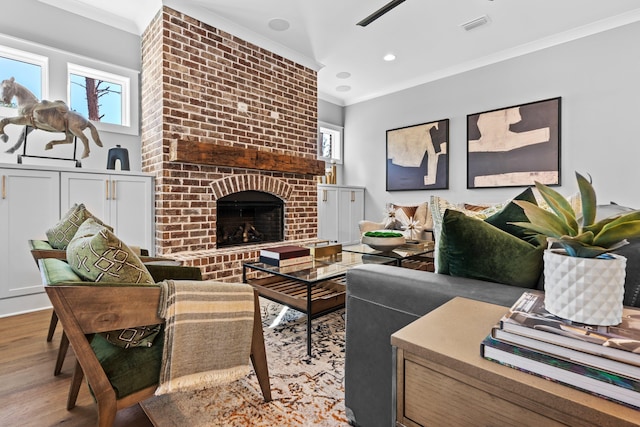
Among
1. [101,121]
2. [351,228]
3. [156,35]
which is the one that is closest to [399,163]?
[351,228]

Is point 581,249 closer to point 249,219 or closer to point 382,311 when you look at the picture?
point 382,311

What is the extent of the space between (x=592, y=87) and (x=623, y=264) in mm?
4026

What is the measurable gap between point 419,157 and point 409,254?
110 inches

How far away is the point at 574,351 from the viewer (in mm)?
518

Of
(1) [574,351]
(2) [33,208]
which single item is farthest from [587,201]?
(2) [33,208]

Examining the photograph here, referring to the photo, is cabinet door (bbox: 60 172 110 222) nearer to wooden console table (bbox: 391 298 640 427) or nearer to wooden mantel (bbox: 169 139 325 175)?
wooden mantel (bbox: 169 139 325 175)

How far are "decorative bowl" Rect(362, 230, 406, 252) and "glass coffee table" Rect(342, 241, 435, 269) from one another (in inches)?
2.2

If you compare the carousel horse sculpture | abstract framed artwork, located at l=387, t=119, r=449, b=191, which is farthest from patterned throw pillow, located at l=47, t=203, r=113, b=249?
abstract framed artwork, located at l=387, t=119, r=449, b=191

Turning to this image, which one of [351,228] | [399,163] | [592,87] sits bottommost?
[351,228]

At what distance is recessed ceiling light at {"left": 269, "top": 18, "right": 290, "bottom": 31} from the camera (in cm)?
330

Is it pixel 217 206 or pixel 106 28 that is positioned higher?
pixel 106 28

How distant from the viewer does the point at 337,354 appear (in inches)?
72.1

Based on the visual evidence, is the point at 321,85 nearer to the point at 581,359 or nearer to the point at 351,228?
the point at 351,228

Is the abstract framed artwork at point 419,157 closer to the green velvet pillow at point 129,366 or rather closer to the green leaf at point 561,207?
the green leaf at point 561,207
